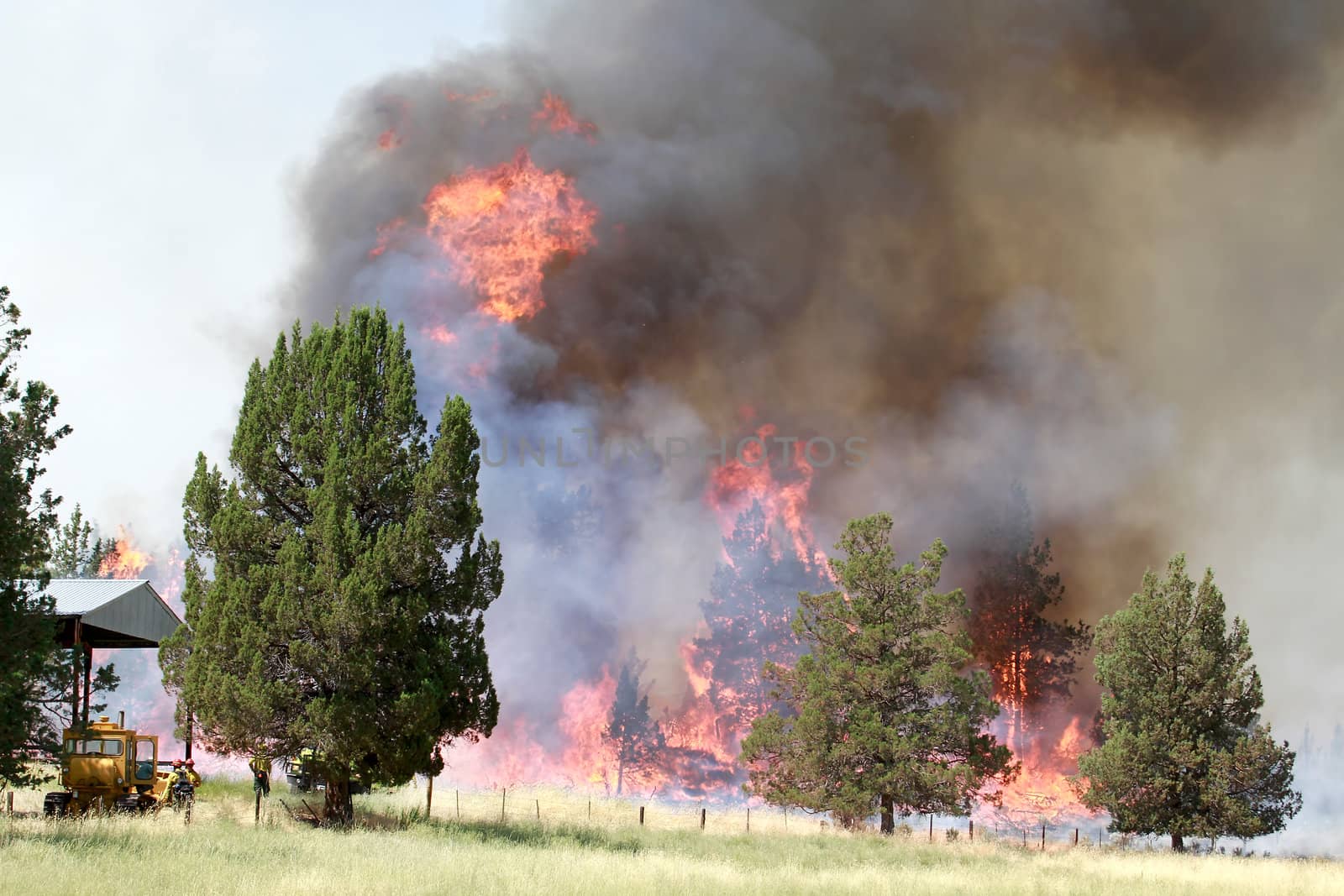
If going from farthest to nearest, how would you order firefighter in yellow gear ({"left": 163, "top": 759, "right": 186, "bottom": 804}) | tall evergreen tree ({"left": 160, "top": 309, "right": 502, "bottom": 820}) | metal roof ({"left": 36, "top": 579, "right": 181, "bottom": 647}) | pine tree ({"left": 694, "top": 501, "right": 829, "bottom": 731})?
pine tree ({"left": 694, "top": 501, "right": 829, "bottom": 731}) → firefighter in yellow gear ({"left": 163, "top": 759, "right": 186, "bottom": 804}) → metal roof ({"left": 36, "top": 579, "right": 181, "bottom": 647}) → tall evergreen tree ({"left": 160, "top": 309, "right": 502, "bottom": 820})

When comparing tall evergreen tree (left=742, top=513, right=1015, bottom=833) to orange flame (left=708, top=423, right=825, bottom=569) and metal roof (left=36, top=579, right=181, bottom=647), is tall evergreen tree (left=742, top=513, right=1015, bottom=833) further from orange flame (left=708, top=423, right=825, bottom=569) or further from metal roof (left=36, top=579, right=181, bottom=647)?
orange flame (left=708, top=423, right=825, bottom=569)

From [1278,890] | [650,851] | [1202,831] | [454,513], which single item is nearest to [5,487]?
[454,513]

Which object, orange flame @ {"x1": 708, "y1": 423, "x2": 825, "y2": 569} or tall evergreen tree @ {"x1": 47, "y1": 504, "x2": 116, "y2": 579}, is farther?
orange flame @ {"x1": 708, "y1": 423, "x2": 825, "y2": 569}

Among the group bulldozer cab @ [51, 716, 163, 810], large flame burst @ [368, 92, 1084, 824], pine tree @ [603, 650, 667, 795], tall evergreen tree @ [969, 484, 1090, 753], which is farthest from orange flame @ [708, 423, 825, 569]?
bulldozer cab @ [51, 716, 163, 810]

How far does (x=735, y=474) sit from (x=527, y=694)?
60.4 ft

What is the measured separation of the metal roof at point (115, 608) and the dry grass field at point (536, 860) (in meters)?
4.68

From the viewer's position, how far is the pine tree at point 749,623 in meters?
56.8

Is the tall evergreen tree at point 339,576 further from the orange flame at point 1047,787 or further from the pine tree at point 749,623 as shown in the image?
the orange flame at point 1047,787

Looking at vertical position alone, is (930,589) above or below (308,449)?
below

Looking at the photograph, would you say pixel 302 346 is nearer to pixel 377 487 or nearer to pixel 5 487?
pixel 377 487

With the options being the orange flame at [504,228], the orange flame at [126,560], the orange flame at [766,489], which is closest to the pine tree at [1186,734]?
the orange flame at [766,489]

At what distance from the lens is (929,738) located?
30609 mm

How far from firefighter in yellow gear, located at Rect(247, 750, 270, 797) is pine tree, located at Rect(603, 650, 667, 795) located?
23806 mm

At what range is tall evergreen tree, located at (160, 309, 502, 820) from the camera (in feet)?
83.5
